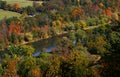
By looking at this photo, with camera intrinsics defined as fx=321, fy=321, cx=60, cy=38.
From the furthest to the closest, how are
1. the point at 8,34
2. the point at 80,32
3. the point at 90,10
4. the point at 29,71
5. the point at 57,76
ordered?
the point at 90,10 → the point at 8,34 → the point at 80,32 → the point at 29,71 → the point at 57,76

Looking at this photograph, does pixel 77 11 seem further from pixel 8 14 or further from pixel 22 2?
pixel 22 2

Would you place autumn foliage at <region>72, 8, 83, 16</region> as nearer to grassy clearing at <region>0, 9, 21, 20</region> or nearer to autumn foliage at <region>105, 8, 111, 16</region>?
autumn foliage at <region>105, 8, 111, 16</region>

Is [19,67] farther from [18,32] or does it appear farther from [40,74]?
[18,32]

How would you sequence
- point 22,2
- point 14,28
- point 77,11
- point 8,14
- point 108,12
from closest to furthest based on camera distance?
point 14,28 < point 77,11 < point 108,12 < point 8,14 < point 22,2

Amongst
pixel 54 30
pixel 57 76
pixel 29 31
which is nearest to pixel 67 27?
pixel 54 30

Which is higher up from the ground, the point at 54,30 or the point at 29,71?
the point at 29,71

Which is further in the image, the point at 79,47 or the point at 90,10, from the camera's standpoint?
the point at 90,10

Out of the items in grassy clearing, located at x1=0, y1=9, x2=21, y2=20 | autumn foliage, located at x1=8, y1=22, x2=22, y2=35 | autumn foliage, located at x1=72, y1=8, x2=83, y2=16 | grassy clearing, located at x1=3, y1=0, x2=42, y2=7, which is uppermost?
autumn foliage, located at x1=8, y1=22, x2=22, y2=35

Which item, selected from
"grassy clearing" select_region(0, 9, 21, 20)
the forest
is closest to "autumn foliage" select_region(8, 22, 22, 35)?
the forest

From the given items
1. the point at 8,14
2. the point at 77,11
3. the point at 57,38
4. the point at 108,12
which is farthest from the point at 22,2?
the point at 57,38
